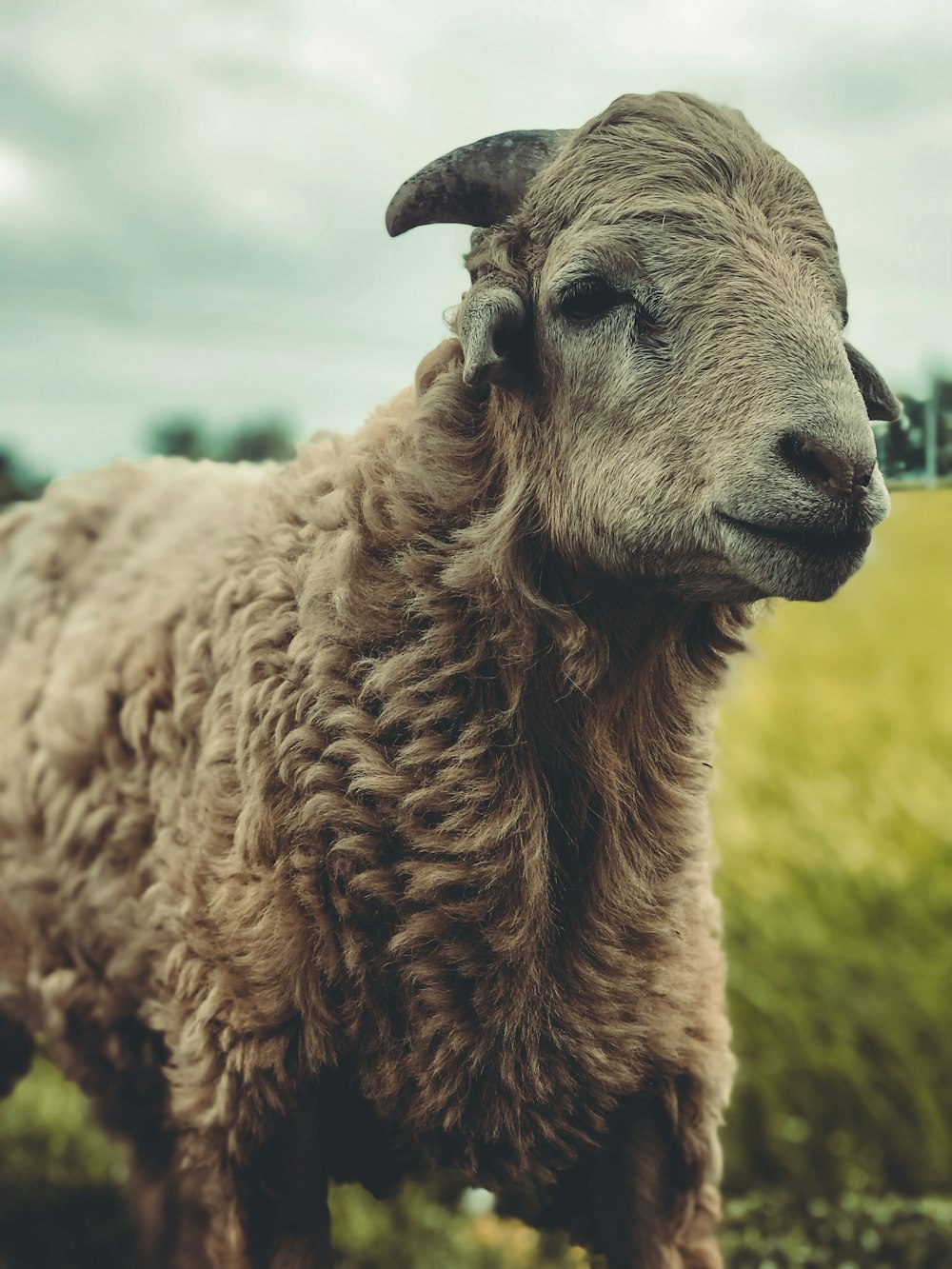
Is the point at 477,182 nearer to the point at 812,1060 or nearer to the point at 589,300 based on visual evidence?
the point at 589,300

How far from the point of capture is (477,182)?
2271 millimetres

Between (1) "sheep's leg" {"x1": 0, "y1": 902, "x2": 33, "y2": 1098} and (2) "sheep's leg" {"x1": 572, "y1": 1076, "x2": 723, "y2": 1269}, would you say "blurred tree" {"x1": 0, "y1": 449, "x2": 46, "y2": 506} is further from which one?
(2) "sheep's leg" {"x1": 572, "y1": 1076, "x2": 723, "y2": 1269}

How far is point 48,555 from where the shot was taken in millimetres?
3773

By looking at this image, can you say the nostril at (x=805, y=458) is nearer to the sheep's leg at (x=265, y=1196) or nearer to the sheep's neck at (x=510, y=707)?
the sheep's neck at (x=510, y=707)

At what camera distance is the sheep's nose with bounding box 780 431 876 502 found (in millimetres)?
1876

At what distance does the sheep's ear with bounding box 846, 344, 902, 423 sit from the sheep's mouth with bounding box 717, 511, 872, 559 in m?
0.39

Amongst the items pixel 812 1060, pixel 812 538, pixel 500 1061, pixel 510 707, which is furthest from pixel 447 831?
pixel 812 1060

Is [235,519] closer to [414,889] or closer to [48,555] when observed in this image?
[48,555]

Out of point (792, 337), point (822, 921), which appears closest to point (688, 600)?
point (792, 337)

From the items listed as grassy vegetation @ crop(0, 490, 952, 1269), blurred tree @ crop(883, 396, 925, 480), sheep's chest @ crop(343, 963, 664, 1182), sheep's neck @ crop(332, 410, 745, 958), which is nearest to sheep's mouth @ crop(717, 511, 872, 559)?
sheep's neck @ crop(332, 410, 745, 958)

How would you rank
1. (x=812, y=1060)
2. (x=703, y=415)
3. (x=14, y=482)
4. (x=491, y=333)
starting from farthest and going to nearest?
(x=812, y=1060) < (x=14, y=482) < (x=491, y=333) < (x=703, y=415)

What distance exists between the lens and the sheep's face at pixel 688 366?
1.92 metres

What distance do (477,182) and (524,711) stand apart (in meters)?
0.91

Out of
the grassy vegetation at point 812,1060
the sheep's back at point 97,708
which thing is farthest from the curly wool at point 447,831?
the grassy vegetation at point 812,1060
